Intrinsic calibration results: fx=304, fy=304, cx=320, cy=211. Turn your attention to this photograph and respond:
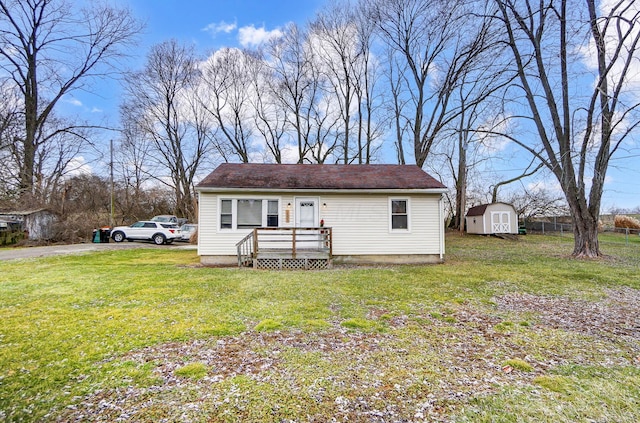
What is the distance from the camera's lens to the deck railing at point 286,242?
32.6 ft

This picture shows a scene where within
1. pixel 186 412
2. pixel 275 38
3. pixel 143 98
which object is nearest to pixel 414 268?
pixel 186 412

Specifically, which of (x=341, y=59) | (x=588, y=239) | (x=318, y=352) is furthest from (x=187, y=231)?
(x=588, y=239)

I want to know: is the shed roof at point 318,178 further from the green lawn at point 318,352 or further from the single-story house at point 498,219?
the single-story house at point 498,219

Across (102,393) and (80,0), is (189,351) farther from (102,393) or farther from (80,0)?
(80,0)

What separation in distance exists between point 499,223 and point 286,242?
57.0ft

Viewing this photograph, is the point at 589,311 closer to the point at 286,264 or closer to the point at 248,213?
the point at 286,264

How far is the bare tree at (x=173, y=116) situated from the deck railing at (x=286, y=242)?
67.2 ft

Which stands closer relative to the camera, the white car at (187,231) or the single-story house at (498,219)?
the white car at (187,231)

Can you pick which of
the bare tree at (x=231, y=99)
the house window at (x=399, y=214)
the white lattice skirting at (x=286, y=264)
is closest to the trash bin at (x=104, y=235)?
the bare tree at (x=231, y=99)

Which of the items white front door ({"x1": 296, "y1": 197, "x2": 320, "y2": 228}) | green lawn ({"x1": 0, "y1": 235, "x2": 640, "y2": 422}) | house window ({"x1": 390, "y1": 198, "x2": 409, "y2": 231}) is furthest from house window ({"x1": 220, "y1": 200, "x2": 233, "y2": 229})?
house window ({"x1": 390, "y1": 198, "x2": 409, "y2": 231})

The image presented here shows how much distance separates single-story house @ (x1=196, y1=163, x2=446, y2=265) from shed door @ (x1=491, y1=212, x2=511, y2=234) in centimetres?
1307

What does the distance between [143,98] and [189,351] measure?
29797 millimetres

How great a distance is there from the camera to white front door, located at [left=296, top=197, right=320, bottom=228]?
10586 millimetres

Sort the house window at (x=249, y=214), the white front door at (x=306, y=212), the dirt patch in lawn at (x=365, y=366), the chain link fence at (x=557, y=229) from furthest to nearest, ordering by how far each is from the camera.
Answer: the chain link fence at (x=557, y=229) → the white front door at (x=306, y=212) → the house window at (x=249, y=214) → the dirt patch in lawn at (x=365, y=366)
